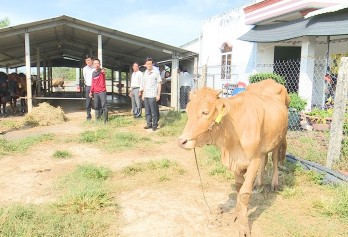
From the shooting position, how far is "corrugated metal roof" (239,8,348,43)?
8.57 meters

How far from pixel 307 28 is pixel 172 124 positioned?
4.57 meters

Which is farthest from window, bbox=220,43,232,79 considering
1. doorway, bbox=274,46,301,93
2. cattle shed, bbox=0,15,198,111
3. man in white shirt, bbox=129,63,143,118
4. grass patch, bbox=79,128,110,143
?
grass patch, bbox=79,128,110,143

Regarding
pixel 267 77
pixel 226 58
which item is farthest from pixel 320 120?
pixel 226 58

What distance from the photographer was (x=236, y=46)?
46.8ft

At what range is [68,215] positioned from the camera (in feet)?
11.6

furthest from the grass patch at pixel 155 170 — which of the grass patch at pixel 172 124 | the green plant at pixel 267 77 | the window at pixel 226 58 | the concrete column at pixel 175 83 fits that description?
the window at pixel 226 58

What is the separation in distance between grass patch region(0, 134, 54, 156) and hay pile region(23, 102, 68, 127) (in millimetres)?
2065

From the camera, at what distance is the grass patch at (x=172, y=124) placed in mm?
8434

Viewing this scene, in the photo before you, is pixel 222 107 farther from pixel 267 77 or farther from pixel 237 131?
pixel 267 77

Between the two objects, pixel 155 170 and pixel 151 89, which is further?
pixel 151 89

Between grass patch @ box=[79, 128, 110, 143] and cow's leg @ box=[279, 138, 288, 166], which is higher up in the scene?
cow's leg @ box=[279, 138, 288, 166]

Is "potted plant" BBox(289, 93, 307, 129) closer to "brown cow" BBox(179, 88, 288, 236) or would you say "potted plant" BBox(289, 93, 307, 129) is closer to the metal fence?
the metal fence

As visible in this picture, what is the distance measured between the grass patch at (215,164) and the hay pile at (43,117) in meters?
5.32

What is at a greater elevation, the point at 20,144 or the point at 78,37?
the point at 78,37
